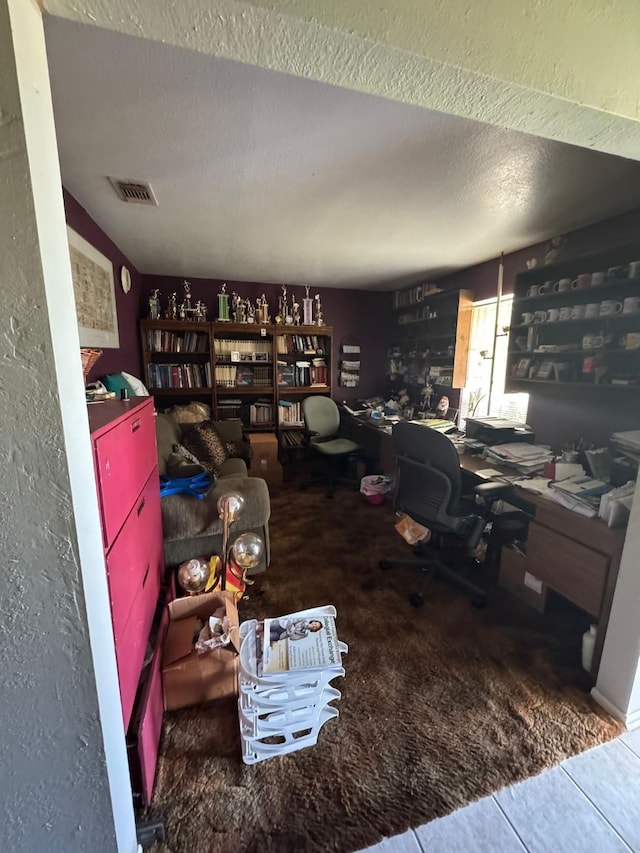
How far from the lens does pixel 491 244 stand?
2.38 metres

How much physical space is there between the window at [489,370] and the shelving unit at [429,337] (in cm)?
8

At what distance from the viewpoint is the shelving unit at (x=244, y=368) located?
348 centimetres

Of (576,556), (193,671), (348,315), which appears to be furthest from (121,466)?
(348,315)

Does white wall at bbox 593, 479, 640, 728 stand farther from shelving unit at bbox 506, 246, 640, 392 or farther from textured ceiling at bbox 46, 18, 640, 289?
textured ceiling at bbox 46, 18, 640, 289

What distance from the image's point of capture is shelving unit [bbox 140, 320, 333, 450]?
137 inches

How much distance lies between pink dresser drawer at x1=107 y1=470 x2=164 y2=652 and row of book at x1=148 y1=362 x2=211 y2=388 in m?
2.14

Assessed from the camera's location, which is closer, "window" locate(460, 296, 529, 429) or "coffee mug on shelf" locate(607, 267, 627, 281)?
"coffee mug on shelf" locate(607, 267, 627, 281)

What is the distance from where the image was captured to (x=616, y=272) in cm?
174

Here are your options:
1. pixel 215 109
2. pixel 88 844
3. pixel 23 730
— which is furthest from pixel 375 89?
pixel 88 844

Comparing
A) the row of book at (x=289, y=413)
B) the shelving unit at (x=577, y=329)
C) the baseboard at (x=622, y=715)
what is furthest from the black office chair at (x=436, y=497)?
the row of book at (x=289, y=413)

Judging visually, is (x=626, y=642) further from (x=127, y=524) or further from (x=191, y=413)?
(x=191, y=413)

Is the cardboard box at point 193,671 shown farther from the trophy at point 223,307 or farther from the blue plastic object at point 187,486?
the trophy at point 223,307

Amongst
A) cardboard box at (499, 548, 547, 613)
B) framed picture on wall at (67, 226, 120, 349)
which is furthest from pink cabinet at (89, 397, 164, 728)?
cardboard box at (499, 548, 547, 613)

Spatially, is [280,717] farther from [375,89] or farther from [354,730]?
[375,89]
